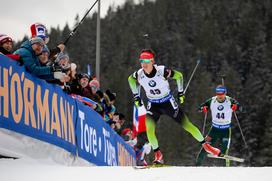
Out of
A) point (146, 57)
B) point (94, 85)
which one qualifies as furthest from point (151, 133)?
point (94, 85)

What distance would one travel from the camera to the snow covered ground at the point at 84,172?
5637 mm

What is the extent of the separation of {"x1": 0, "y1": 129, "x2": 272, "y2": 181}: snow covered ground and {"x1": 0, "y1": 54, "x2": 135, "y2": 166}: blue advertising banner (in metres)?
0.24

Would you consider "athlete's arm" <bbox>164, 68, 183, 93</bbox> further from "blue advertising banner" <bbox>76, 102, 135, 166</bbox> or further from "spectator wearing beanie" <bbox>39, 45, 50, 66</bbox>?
"spectator wearing beanie" <bbox>39, 45, 50, 66</bbox>

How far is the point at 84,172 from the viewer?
6254 mm

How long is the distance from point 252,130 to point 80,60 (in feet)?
210

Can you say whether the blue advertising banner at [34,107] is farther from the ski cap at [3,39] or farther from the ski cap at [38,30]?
the ski cap at [38,30]

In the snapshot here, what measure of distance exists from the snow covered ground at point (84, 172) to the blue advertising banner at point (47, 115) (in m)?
0.24

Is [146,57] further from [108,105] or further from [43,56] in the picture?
[108,105]

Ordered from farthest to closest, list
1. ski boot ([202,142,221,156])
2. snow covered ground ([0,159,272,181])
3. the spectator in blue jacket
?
ski boot ([202,142,221,156])
the spectator in blue jacket
snow covered ground ([0,159,272,181])

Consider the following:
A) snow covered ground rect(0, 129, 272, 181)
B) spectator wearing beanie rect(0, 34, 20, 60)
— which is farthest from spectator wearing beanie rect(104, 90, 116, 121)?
snow covered ground rect(0, 129, 272, 181)

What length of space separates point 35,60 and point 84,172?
9.18 ft

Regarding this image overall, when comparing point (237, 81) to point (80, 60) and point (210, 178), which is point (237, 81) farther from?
point (210, 178)

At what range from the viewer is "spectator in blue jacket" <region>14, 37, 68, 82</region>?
26.5ft

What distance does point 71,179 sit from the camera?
5.63 metres
